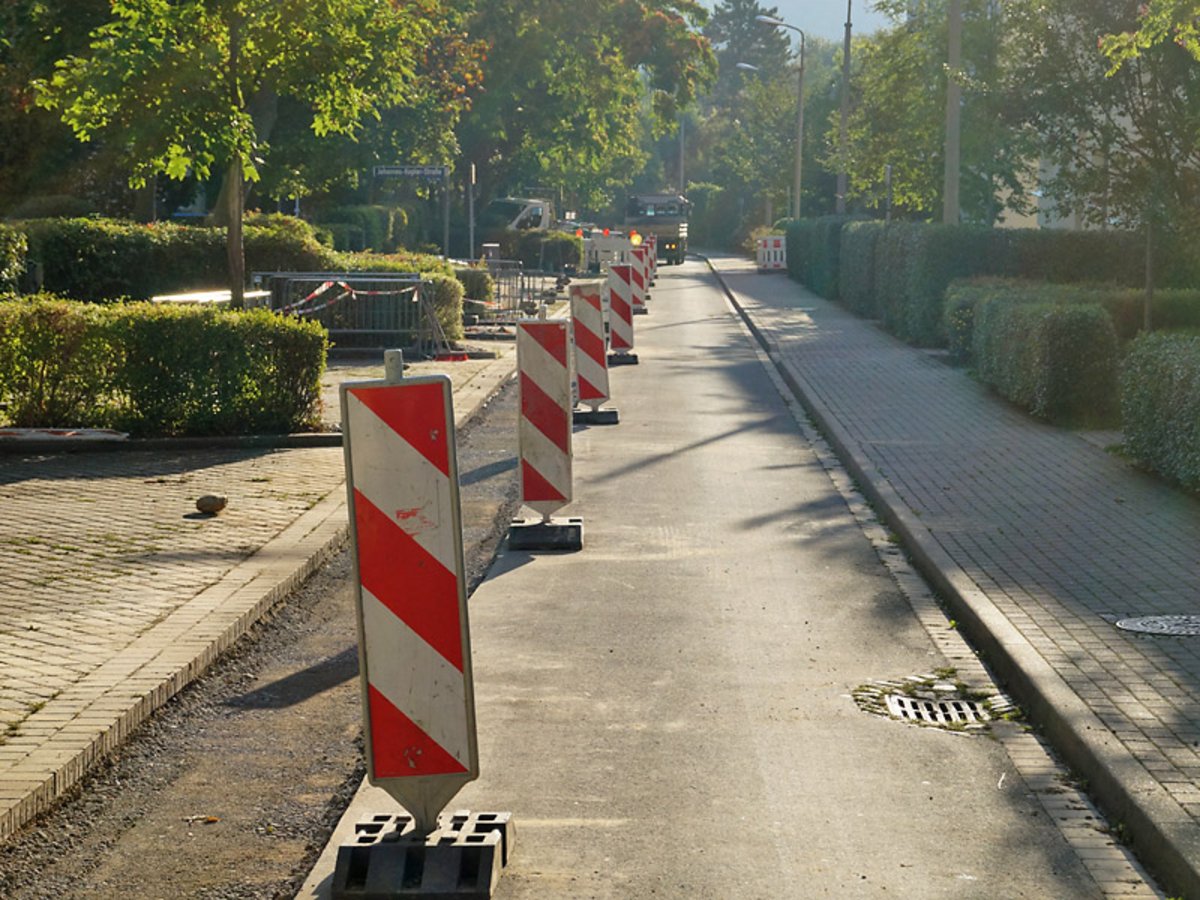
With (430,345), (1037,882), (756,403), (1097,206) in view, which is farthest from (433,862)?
(1097,206)

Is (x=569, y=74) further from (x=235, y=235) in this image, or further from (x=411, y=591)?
(x=411, y=591)

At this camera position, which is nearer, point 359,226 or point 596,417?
point 596,417

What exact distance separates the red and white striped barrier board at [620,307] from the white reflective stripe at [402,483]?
1741 cm

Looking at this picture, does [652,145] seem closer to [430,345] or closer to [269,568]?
[430,345]

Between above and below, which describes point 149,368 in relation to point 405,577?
below

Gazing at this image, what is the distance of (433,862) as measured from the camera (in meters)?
5.10

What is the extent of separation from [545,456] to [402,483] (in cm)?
574

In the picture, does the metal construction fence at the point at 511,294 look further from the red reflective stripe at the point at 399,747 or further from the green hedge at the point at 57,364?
the red reflective stripe at the point at 399,747

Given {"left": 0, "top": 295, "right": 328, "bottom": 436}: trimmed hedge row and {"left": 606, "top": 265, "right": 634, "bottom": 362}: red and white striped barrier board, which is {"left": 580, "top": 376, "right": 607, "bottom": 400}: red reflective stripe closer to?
{"left": 0, "top": 295, "right": 328, "bottom": 436}: trimmed hedge row

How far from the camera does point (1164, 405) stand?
12289 mm

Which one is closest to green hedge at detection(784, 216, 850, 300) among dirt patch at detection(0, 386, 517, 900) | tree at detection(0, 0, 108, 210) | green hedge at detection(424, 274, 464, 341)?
green hedge at detection(424, 274, 464, 341)

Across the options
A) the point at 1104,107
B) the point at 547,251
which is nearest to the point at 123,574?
the point at 1104,107

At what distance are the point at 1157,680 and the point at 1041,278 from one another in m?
18.7

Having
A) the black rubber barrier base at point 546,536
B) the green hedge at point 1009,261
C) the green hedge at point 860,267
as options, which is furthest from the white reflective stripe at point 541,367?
the green hedge at point 860,267
